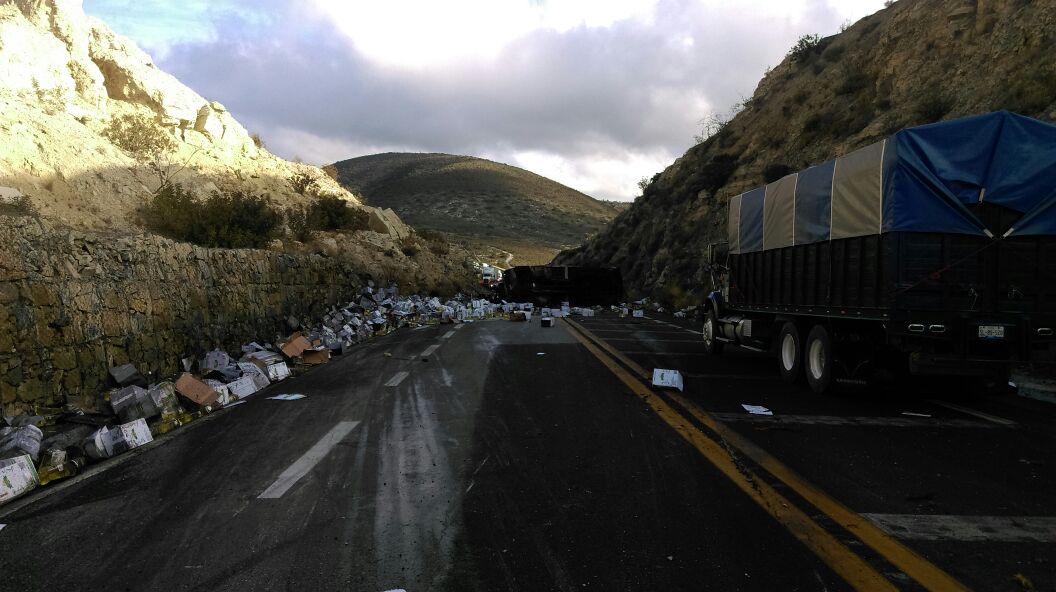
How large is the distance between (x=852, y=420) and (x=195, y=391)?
25.5 ft

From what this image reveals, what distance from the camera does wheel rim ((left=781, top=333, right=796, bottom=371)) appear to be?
9.67 metres

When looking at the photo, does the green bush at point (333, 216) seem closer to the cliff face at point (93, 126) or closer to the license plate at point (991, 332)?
the cliff face at point (93, 126)

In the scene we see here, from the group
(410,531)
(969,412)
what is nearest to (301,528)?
(410,531)

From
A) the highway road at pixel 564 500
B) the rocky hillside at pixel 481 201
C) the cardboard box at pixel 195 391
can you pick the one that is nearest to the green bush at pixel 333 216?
the cardboard box at pixel 195 391

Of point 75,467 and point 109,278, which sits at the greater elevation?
point 109,278

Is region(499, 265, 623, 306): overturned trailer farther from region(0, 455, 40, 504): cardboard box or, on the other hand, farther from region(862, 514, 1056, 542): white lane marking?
region(862, 514, 1056, 542): white lane marking

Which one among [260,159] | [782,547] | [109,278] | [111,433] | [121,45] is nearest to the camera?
[782,547]

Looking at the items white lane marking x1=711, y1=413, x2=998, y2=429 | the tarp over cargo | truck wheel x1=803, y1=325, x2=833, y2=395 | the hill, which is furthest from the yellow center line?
the hill

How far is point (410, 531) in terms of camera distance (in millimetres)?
3953

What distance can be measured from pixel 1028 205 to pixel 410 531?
24.8 ft

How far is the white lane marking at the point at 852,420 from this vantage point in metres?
6.87

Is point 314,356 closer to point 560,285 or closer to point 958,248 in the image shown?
point 958,248

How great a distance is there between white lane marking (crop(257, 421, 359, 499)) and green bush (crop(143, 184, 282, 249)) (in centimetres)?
1541

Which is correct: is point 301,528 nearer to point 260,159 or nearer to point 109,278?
point 109,278
